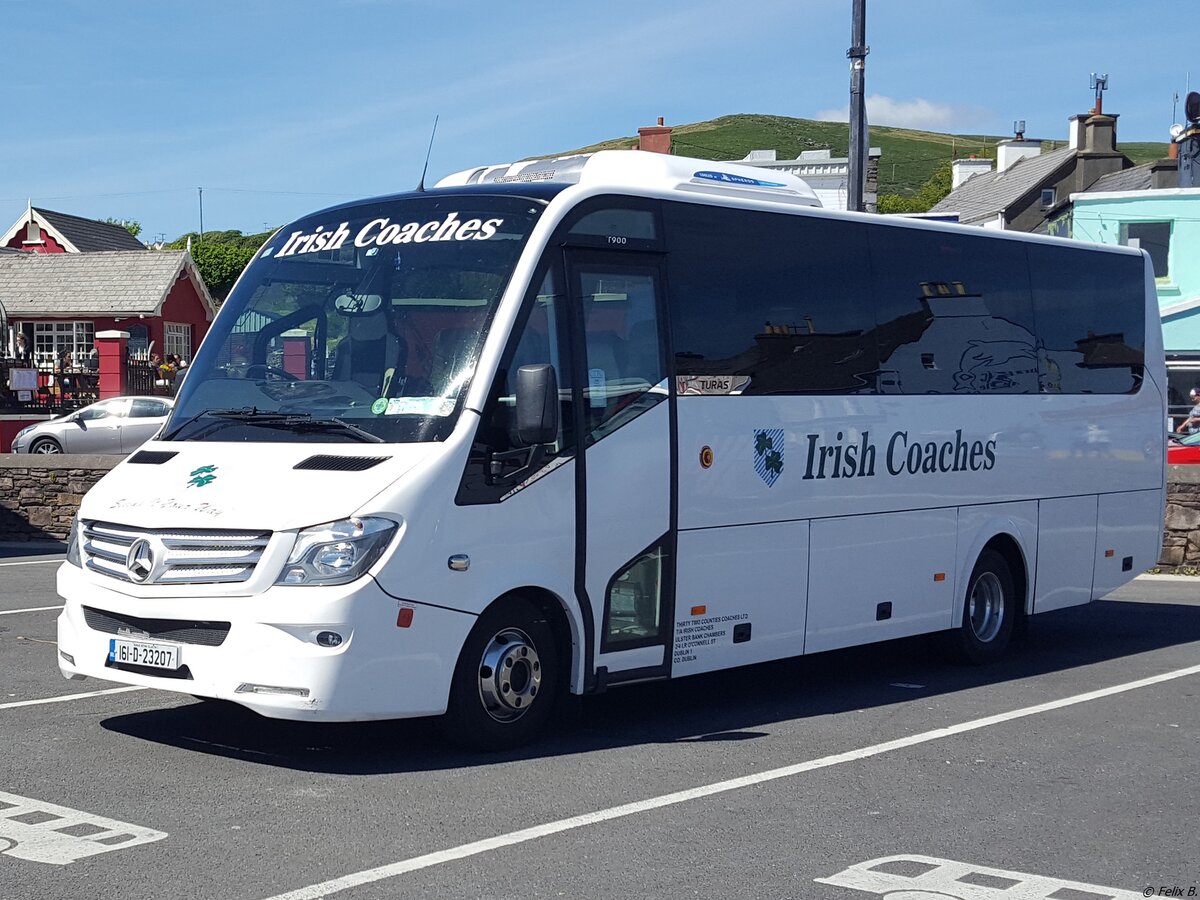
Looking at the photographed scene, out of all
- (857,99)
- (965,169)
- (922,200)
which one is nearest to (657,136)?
(857,99)

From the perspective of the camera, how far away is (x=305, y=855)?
6012mm

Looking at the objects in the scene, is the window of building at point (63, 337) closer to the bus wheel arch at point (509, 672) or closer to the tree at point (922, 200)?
the bus wheel arch at point (509, 672)

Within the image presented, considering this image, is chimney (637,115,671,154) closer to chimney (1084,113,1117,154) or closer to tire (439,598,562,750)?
tire (439,598,562,750)

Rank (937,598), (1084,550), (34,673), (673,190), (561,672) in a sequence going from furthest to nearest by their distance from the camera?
(1084,550) < (937,598) < (34,673) < (673,190) < (561,672)

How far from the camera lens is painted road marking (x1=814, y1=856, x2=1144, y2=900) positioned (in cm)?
564

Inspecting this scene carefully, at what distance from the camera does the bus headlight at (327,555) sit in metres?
7.18

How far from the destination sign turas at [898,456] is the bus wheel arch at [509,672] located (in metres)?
2.38

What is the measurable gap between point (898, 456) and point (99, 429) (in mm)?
27521

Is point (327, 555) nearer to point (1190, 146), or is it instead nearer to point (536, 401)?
point (536, 401)

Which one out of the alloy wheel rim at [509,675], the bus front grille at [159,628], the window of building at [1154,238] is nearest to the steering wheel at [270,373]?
the bus front grille at [159,628]

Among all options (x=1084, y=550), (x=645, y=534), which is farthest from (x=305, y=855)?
(x=1084, y=550)

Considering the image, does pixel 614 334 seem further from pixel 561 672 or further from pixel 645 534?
pixel 561 672

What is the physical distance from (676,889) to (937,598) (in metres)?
5.91

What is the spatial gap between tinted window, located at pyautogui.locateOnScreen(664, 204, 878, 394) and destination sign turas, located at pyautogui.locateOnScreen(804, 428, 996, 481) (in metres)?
0.37
